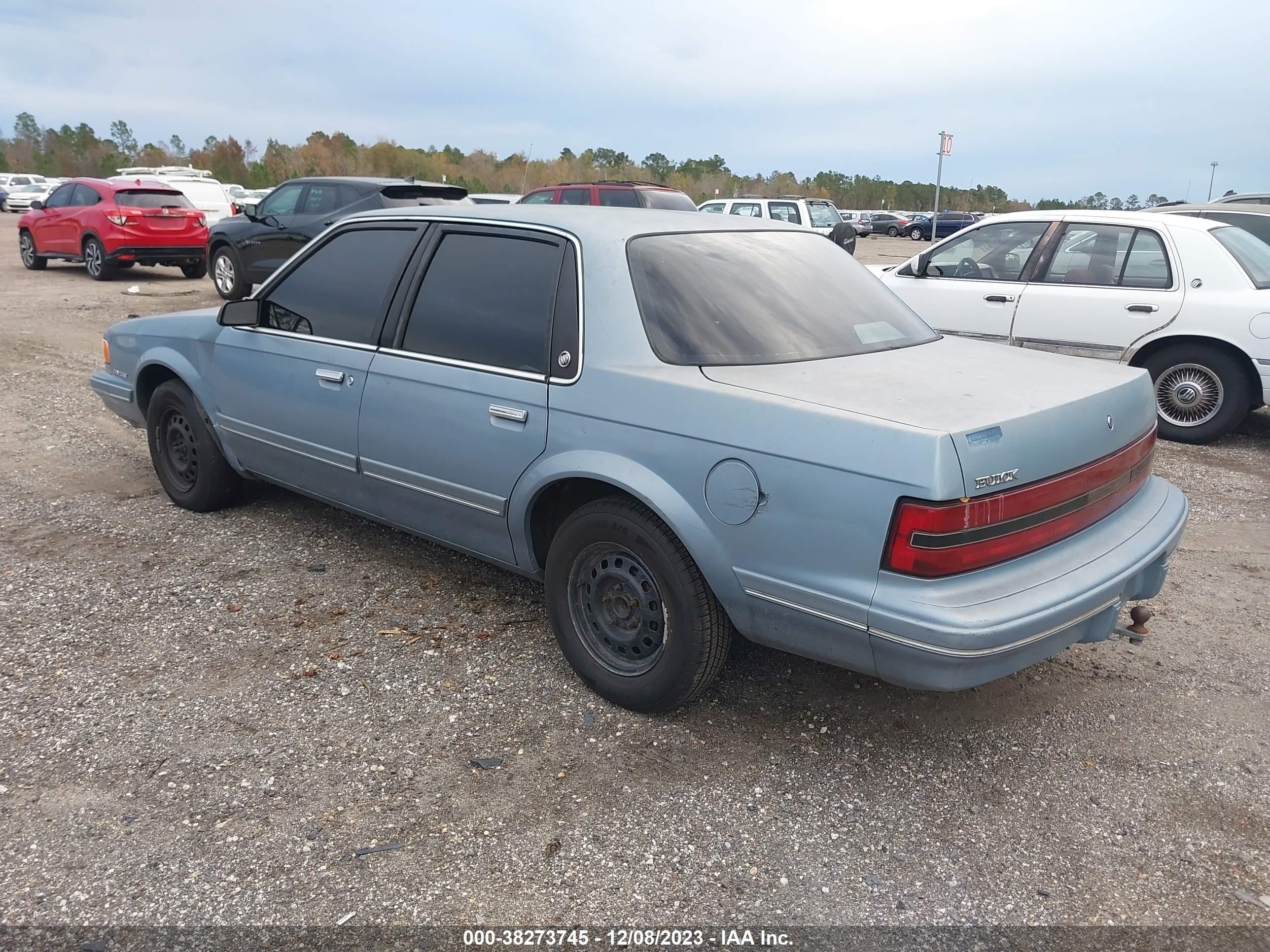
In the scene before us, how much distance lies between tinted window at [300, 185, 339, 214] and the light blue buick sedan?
8.36m

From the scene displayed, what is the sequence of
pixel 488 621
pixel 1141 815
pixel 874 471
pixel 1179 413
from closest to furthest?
pixel 874 471
pixel 1141 815
pixel 488 621
pixel 1179 413

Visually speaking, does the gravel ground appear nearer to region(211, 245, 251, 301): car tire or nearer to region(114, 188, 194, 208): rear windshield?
region(211, 245, 251, 301): car tire

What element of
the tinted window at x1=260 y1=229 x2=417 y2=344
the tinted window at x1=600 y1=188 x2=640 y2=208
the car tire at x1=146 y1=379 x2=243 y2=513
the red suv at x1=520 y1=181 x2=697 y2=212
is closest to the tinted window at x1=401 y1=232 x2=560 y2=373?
the tinted window at x1=260 y1=229 x2=417 y2=344

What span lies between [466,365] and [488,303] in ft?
0.82

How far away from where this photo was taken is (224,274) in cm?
1327

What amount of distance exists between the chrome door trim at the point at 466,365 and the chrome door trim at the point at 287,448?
0.54 m

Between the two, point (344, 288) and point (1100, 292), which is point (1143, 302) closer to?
point (1100, 292)

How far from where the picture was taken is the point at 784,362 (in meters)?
3.25

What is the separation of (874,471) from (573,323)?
1.25 meters

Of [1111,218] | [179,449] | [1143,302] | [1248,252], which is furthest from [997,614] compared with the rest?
[1248,252]

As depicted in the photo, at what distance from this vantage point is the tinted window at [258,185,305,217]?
41.4 ft

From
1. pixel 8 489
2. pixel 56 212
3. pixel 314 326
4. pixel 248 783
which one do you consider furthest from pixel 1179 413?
pixel 56 212

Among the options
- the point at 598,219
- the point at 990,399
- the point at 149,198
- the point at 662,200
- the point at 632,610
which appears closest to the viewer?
the point at 990,399

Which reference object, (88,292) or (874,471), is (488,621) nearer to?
(874,471)
